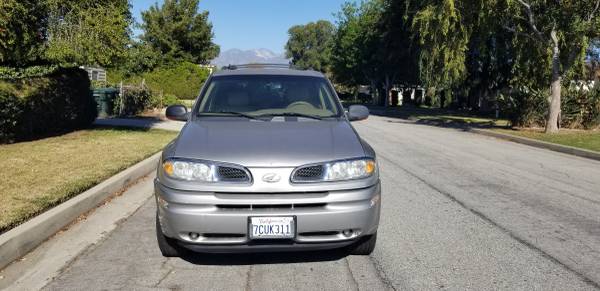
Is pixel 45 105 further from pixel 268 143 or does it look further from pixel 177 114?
pixel 268 143

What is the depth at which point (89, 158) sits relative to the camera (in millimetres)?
9602

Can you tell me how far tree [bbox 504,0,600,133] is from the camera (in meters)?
17.8

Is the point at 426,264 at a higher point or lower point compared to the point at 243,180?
lower

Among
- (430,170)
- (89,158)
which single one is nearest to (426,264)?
(430,170)

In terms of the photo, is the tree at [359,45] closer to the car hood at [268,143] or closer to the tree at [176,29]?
the tree at [176,29]

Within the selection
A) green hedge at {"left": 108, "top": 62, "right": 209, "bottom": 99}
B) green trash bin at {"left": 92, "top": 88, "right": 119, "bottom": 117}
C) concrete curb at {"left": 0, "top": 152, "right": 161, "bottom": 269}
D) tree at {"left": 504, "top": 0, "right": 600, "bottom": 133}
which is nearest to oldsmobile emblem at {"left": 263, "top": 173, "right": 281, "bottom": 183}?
concrete curb at {"left": 0, "top": 152, "right": 161, "bottom": 269}

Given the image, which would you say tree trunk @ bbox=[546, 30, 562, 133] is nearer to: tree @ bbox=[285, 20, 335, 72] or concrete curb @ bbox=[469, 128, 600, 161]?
concrete curb @ bbox=[469, 128, 600, 161]

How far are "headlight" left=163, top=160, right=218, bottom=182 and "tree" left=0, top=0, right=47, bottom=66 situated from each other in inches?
341

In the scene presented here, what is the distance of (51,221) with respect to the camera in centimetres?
545

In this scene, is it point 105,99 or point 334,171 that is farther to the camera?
point 105,99

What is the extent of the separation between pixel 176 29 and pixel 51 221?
44.0 metres

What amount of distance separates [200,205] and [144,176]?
217 inches

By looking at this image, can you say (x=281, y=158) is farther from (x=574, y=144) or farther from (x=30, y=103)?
(x=574, y=144)

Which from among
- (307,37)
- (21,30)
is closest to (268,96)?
(21,30)
